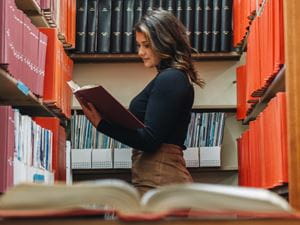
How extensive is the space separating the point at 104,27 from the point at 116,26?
0.07 m

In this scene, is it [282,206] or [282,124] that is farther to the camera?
[282,124]

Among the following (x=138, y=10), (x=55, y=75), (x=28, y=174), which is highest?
(x=138, y=10)

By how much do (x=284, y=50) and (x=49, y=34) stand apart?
1183 millimetres

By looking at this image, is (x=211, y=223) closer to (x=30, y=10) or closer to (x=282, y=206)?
(x=282, y=206)

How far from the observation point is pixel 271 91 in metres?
2.48

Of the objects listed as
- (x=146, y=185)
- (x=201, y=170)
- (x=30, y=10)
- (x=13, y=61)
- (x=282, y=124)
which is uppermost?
(x=30, y=10)

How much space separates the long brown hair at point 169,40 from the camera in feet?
7.11

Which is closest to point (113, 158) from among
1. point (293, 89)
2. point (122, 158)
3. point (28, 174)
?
point (122, 158)

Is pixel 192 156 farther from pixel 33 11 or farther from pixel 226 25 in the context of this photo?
pixel 33 11

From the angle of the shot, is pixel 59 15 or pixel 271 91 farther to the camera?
pixel 59 15

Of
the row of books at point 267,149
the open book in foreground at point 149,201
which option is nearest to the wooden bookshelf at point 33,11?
the row of books at point 267,149

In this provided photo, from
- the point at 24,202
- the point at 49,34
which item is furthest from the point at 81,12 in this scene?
the point at 24,202

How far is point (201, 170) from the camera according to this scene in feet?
11.1

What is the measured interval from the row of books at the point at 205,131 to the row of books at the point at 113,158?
3cm
